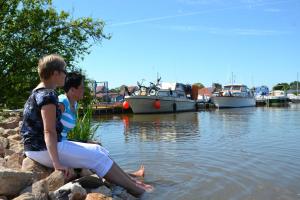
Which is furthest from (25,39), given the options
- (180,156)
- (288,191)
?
(288,191)

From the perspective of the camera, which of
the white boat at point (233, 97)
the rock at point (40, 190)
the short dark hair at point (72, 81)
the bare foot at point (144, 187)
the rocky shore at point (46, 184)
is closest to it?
the rock at point (40, 190)

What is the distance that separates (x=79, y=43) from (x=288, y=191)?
23.9ft

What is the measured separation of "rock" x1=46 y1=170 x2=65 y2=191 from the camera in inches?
216

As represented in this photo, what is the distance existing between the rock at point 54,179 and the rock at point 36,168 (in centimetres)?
38

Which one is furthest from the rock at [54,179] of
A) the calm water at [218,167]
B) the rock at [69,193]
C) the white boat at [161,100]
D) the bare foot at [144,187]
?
the white boat at [161,100]

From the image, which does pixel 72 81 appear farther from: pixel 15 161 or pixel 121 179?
pixel 121 179

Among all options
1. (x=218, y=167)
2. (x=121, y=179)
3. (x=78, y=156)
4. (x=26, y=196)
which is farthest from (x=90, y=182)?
(x=218, y=167)

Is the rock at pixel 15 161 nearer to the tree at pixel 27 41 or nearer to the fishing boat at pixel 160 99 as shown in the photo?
the tree at pixel 27 41

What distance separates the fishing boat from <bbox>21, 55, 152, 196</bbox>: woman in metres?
38.4

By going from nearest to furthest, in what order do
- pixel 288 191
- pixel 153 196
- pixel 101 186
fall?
pixel 101 186 < pixel 153 196 < pixel 288 191

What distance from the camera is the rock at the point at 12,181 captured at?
511 cm

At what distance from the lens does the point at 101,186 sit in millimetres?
6105

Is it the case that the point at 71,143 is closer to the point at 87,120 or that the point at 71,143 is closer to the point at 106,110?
the point at 87,120

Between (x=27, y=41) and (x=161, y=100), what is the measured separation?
34.8 metres
